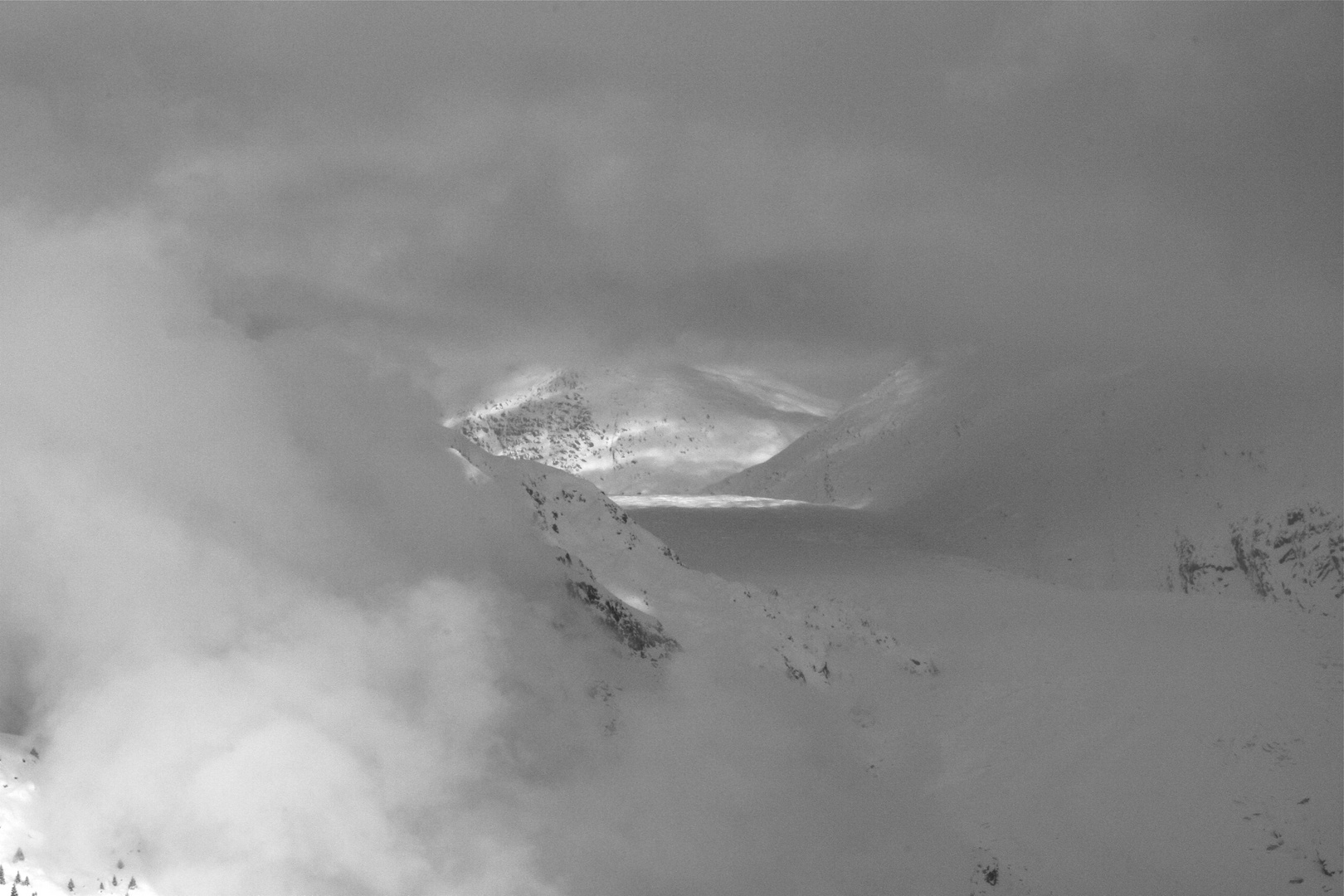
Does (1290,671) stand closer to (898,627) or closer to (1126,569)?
(898,627)

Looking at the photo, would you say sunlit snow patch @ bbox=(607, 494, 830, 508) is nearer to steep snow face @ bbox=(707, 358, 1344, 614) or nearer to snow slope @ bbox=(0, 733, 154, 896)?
steep snow face @ bbox=(707, 358, 1344, 614)

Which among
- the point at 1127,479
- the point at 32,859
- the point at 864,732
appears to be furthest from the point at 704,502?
the point at 32,859

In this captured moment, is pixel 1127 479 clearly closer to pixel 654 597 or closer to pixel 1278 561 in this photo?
pixel 1278 561

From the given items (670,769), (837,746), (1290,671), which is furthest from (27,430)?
(1290,671)

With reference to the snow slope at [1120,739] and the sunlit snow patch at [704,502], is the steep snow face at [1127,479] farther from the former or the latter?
the snow slope at [1120,739]

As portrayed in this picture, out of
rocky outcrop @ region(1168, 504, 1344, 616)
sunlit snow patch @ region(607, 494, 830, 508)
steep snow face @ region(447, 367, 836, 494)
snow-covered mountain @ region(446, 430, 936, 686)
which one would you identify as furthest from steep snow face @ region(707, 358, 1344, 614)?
steep snow face @ region(447, 367, 836, 494)

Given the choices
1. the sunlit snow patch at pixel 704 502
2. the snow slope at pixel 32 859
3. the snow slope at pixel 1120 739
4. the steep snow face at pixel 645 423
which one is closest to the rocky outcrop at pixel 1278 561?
the snow slope at pixel 1120 739
